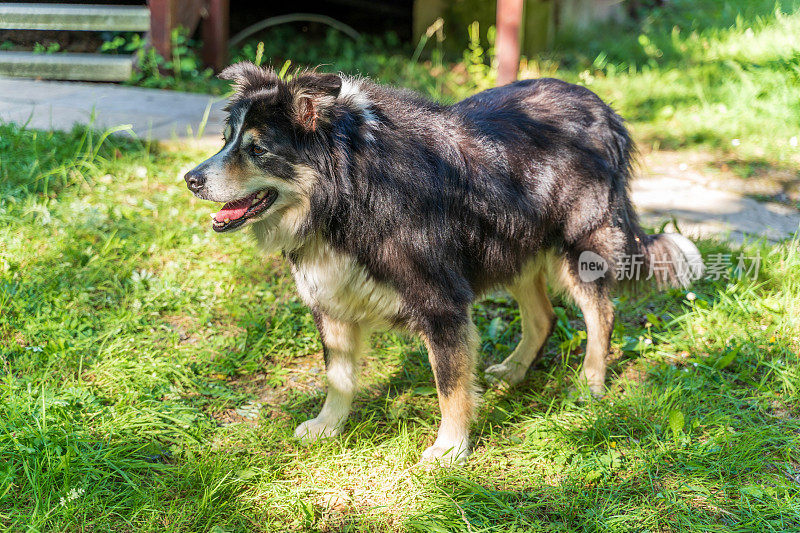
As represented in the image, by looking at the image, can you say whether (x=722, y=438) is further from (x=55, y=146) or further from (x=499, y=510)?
(x=55, y=146)

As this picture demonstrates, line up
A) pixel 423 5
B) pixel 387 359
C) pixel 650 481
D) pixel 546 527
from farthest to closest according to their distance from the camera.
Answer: pixel 423 5
pixel 387 359
pixel 650 481
pixel 546 527

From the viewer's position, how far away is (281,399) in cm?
334

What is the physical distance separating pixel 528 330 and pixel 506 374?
0.25 meters

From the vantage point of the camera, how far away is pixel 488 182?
284cm

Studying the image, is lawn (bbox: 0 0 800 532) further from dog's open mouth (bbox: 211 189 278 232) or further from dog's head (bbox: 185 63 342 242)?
dog's head (bbox: 185 63 342 242)

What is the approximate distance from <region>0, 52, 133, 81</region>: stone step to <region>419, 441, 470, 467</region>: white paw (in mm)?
4940

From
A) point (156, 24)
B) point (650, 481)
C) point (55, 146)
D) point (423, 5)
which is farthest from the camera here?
point (423, 5)

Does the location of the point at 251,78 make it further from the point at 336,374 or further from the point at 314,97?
the point at 336,374

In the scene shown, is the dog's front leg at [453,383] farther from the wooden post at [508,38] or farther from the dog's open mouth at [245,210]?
the wooden post at [508,38]

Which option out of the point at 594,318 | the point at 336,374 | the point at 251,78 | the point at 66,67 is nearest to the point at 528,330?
the point at 594,318

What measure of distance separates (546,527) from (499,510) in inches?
7.3

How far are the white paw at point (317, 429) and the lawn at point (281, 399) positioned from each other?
2.0 inches

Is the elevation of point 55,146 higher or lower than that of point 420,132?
lower

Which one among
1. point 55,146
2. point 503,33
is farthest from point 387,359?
point 503,33
